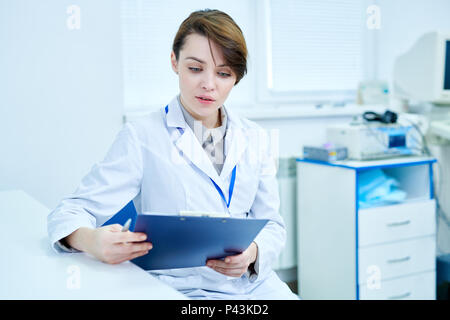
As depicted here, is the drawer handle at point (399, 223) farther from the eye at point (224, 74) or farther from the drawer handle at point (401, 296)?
the eye at point (224, 74)

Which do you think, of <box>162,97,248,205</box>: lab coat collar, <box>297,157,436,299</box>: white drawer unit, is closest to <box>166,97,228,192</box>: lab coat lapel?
<box>162,97,248,205</box>: lab coat collar

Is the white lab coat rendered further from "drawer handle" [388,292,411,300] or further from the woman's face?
"drawer handle" [388,292,411,300]

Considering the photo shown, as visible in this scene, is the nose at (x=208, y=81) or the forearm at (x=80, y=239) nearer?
the forearm at (x=80, y=239)

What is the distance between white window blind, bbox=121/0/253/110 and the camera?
220cm

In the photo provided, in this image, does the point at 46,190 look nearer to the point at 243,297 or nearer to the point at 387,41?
the point at 243,297

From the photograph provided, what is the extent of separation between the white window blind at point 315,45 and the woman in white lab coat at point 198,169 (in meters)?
1.41

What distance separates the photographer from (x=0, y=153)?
176 cm

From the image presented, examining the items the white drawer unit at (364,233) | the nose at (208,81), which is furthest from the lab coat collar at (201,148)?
the white drawer unit at (364,233)

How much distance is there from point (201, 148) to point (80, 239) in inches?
16.0

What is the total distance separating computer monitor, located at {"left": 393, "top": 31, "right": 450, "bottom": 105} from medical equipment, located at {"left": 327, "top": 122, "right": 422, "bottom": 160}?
0.78ft

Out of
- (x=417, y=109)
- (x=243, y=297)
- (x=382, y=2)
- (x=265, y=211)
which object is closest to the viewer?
(x=243, y=297)

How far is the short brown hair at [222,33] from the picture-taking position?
3.69 ft

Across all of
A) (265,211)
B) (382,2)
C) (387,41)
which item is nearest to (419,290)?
(265,211)

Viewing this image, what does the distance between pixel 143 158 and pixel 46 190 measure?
869 millimetres
